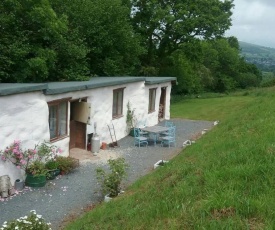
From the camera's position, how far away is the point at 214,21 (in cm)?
3130

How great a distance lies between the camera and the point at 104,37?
77.2ft

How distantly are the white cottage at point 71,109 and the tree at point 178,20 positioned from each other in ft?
30.9

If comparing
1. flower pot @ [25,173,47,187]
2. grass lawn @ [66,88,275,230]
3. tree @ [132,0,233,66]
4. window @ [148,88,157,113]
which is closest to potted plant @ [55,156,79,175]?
flower pot @ [25,173,47,187]

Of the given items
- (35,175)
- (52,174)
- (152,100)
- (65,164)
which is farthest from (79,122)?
(152,100)

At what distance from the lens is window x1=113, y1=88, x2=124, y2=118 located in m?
17.8

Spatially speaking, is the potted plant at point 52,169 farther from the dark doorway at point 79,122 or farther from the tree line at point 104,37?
the tree line at point 104,37

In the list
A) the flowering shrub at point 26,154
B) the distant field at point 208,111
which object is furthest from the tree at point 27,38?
the distant field at point 208,111

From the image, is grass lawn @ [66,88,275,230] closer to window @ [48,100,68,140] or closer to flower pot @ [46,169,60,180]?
flower pot @ [46,169,60,180]

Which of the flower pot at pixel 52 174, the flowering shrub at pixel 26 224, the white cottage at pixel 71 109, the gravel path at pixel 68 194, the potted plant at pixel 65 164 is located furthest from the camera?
the potted plant at pixel 65 164

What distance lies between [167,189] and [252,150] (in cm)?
206

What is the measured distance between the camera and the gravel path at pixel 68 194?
357 inches

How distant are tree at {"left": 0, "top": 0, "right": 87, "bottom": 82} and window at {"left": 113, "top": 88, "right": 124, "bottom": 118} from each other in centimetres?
227

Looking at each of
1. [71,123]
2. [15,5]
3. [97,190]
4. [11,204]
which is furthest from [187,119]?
[11,204]

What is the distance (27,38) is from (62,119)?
19.7ft
